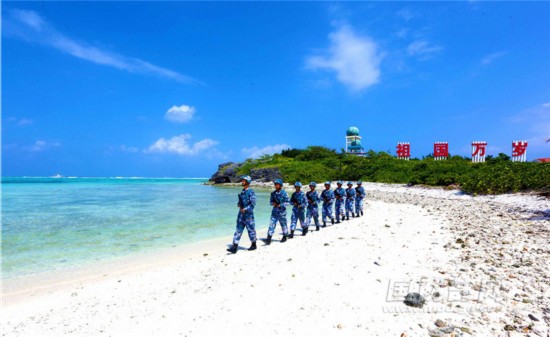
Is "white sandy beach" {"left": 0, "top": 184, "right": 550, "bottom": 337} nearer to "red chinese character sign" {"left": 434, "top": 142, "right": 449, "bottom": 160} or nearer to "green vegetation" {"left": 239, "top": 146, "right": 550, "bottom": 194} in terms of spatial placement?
"green vegetation" {"left": 239, "top": 146, "right": 550, "bottom": 194}

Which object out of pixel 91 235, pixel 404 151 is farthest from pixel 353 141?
pixel 91 235

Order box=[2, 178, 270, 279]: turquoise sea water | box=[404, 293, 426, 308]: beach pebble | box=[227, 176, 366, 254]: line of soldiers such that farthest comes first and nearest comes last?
1. box=[227, 176, 366, 254]: line of soldiers
2. box=[2, 178, 270, 279]: turquoise sea water
3. box=[404, 293, 426, 308]: beach pebble

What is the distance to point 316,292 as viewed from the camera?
207 inches

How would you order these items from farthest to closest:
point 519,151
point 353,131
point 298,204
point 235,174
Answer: point 353,131, point 235,174, point 519,151, point 298,204

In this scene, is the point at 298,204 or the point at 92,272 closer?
the point at 92,272

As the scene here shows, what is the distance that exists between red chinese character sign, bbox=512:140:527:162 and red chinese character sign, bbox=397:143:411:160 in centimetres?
1381

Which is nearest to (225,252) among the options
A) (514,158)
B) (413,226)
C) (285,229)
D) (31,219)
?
(285,229)

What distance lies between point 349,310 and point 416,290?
4.60 feet

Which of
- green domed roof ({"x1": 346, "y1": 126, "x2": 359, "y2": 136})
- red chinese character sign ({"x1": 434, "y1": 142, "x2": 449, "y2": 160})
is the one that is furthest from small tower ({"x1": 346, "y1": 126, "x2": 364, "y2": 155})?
red chinese character sign ({"x1": 434, "y1": 142, "x2": 449, "y2": 160})

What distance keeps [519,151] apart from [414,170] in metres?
11.6

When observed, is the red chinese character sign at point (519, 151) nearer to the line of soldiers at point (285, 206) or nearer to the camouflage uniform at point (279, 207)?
the line of soldiers at point (285, 206)

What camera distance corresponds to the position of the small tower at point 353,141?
217ft

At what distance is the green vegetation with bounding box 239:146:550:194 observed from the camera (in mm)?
20438

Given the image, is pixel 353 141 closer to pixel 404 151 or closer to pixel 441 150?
pixel 404 151
